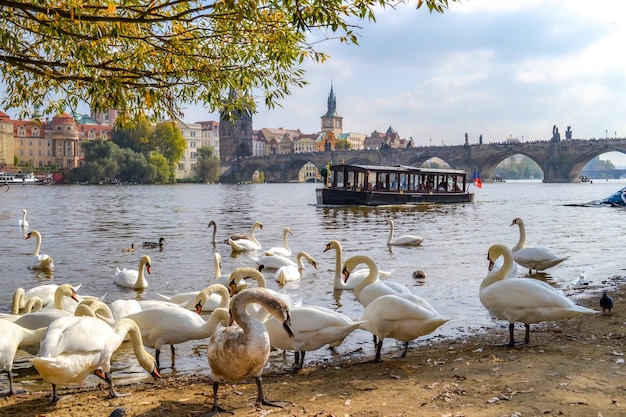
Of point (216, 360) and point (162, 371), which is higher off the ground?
point (216, 360)

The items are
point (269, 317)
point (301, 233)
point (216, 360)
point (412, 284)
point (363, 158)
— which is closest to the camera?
point (216, 360)

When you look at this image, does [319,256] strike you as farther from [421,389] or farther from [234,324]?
[421,389]

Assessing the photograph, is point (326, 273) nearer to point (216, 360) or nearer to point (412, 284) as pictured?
point (412, 284)

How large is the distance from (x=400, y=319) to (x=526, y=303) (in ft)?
4.26

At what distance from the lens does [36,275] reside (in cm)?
1276

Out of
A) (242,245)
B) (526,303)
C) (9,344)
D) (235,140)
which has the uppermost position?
(235,140)

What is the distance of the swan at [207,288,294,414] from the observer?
14.1 feet

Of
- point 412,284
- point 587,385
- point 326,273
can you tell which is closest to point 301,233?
point 326,273

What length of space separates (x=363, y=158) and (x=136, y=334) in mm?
116203

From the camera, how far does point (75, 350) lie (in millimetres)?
4520

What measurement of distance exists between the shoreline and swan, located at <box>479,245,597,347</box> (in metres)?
0.30

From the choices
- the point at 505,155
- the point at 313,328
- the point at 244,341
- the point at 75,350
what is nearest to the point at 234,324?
the point at 313,328

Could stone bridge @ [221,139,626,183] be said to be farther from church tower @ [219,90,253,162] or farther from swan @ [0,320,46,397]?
swan @ [0,320,46,397]

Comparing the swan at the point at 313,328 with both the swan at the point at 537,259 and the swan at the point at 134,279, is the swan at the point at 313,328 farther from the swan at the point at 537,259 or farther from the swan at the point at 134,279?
the swan at the point at 537,259
